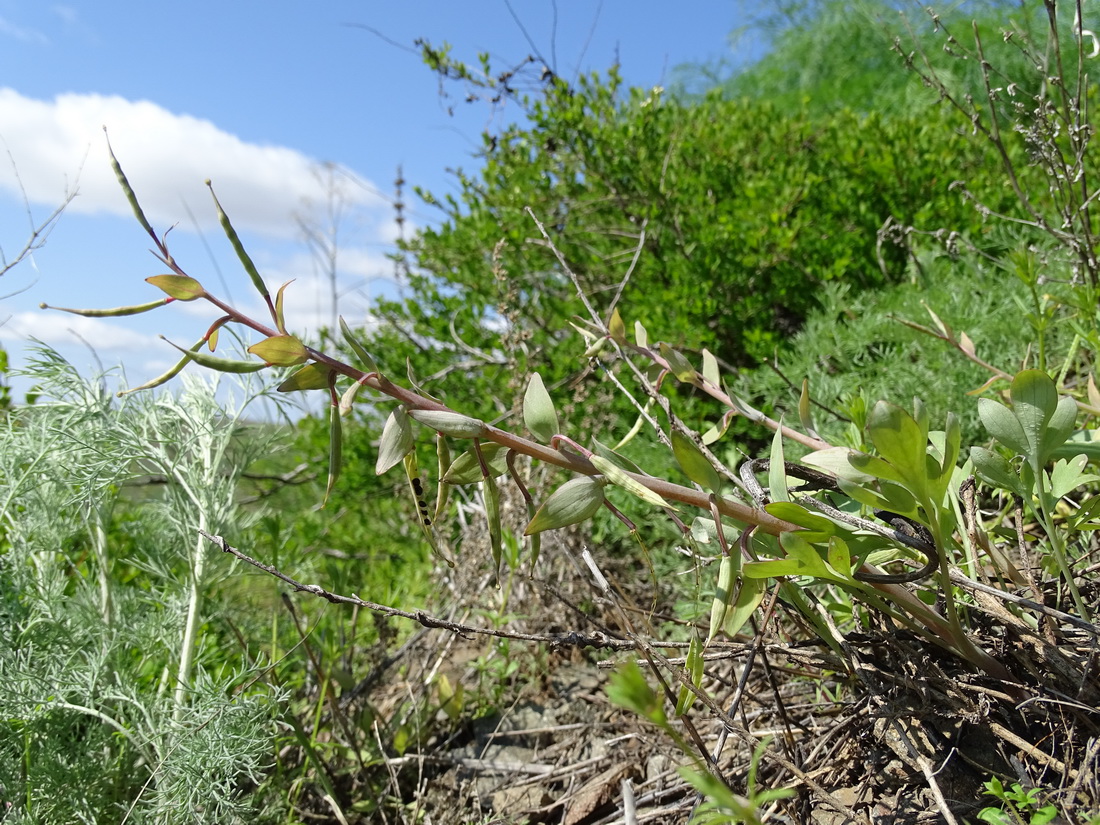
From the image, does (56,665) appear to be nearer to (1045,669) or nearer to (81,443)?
(81,443)

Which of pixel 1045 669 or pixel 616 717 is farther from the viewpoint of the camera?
pixel 616 717

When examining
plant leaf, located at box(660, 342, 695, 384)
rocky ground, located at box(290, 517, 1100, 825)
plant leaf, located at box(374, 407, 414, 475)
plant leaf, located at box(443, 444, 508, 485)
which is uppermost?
plant leaf, located at box(374, 407, 414, 475)

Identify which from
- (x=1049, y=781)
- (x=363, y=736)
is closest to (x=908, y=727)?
(x=1049, y=781)

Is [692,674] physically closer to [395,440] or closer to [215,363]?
[395,440]

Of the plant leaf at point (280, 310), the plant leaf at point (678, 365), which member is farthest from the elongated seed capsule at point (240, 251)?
the plant leaf at point (678, 365)

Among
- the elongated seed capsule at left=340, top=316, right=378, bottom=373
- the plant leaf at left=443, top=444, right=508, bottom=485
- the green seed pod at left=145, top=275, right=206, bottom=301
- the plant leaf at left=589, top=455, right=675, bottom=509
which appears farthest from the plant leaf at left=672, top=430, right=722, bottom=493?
the green seed pod at left=145, top=275, right=206, bottom=301

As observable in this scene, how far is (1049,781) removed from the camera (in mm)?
1067

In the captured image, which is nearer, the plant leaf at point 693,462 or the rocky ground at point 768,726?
the plant leaf at point 693,462

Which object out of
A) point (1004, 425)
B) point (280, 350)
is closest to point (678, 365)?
point (1004, 425)

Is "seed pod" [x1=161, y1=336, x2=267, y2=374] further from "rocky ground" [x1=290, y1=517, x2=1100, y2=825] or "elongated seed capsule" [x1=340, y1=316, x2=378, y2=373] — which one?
"rocky ground" [x1=290, y1=517, x2=1100, y2=825]

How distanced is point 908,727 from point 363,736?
4.49 ft

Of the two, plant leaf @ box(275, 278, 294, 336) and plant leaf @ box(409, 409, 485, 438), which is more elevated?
plant leaf @ box(275, 278, 294, 336)

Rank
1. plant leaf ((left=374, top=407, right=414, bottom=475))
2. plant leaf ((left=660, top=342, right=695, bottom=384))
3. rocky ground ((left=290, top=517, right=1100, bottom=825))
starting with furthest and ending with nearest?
plant leaf ((left=660, top=342, right=695, bottom=384)) < rocky ground ((left=290, top=517, right=1100, bottom=825)) < plant leaf ((left=374, top=407, right=414, bottom=475))

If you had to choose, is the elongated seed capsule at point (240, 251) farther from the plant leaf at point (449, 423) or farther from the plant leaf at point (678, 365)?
the plant leaf at point (678, 365)
